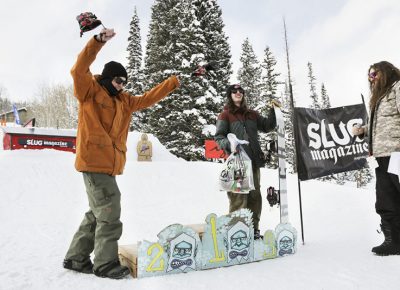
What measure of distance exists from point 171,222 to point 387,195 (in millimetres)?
3713

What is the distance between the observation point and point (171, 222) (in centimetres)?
600

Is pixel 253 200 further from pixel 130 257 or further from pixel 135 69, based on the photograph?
pixel 135 69

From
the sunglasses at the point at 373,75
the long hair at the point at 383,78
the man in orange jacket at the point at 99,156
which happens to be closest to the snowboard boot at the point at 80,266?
the man in orange jacket at the point at 99,156

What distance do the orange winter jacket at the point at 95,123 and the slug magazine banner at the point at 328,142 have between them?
2.42m

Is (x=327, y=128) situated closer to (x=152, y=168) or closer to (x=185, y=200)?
(x=185, y=200)

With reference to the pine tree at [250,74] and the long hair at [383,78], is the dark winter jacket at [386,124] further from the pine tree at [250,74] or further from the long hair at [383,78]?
the pine tree at [250,74]

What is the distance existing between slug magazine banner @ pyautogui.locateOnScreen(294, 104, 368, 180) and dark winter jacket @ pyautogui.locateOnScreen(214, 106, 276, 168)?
567 millimetres

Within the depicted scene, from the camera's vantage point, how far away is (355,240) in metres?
4.15

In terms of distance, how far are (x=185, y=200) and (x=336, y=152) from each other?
4563mm

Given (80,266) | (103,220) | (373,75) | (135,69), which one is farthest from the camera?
(135,69)

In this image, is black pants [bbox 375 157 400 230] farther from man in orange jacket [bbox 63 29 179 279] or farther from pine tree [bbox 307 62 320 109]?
pine tree [bbox 307 62 320 109]

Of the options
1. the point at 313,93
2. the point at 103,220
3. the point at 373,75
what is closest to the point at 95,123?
the point at 103,220

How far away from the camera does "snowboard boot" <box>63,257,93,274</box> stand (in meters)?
2.85

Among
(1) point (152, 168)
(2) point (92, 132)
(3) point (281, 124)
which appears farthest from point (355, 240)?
(1) point (152, 168)
